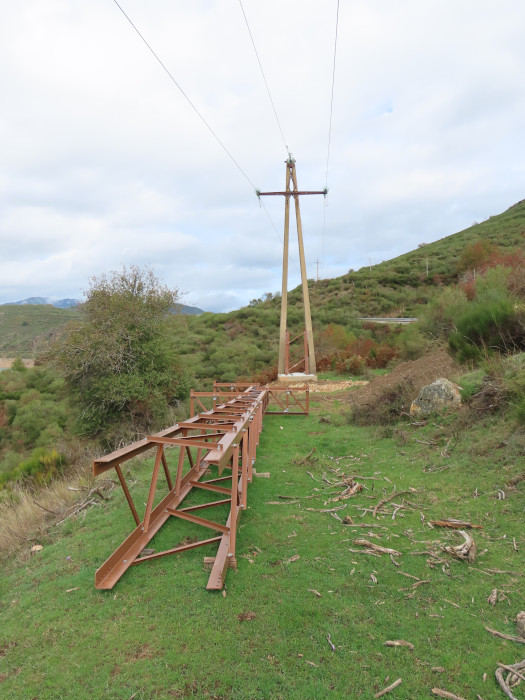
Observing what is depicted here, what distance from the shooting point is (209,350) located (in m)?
28.5

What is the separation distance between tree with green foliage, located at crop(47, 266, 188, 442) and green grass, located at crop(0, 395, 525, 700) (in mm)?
8469

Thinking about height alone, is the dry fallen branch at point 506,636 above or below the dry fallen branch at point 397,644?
below

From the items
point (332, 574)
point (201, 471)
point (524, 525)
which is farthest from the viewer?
point (201, 471)

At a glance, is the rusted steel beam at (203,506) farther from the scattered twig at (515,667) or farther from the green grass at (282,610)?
the scattered twig at (515,667)

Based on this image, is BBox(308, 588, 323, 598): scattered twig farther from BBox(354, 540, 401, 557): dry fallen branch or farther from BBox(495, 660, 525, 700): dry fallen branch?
BBox(495, 660, 525, 700): dry fallen branch

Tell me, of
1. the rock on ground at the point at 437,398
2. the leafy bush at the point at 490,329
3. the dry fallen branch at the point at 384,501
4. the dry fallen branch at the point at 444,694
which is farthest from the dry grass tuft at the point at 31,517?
the leafy bush at the point at 490,329

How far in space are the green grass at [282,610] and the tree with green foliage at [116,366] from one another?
847 cm

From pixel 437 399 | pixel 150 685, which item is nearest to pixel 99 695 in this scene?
pixel 150 685

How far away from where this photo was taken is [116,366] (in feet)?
45.6

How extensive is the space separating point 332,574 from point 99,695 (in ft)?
7.35

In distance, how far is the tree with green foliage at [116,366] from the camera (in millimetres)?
13906

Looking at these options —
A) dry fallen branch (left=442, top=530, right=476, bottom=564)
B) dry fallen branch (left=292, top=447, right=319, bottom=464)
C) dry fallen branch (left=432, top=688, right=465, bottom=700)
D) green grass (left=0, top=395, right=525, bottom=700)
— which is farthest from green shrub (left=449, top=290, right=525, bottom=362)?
dry fallen branch (left=432, top=688, right=465, bottom=700)

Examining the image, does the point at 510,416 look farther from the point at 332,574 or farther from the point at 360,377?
the point at 360,377

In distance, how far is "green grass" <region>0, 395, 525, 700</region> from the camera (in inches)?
108
